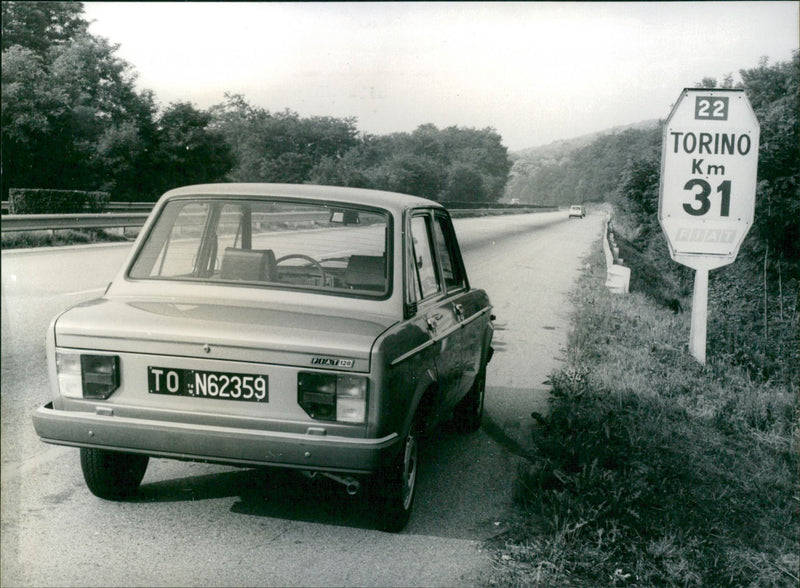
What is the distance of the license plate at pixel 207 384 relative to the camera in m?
3.48

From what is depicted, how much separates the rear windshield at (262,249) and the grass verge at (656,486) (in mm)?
1492

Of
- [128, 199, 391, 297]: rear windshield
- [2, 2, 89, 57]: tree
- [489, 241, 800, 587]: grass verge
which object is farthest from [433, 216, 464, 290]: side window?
[2, 2, 89, 57]: tree

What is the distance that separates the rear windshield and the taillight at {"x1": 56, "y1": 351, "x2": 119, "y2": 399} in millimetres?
758

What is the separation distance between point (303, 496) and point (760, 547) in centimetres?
247

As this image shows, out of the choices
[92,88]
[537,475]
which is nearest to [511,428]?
[537,475]

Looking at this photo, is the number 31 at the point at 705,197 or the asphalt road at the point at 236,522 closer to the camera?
the asphalt road at the point at 236,522

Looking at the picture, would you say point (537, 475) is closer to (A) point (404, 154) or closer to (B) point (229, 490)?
(B) point (229, 490)

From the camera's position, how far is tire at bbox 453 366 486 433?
229 inches

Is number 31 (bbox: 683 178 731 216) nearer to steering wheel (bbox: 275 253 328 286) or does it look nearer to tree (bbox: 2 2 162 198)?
steering wheel (bbox: 275 253 328 286)

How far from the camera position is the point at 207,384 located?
3504 mm

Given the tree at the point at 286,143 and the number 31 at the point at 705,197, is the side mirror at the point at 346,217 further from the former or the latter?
the tree at the point at 286,143

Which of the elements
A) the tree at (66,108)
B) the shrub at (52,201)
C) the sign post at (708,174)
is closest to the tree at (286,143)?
the tree at (66,108)

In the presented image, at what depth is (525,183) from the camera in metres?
165

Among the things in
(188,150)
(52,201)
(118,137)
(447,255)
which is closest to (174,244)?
(447,255)
